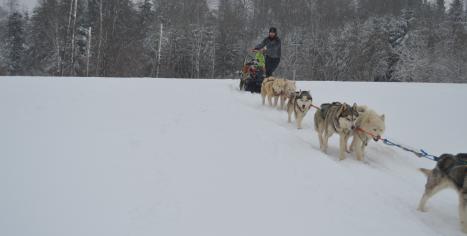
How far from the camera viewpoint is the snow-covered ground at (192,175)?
10.7 feet

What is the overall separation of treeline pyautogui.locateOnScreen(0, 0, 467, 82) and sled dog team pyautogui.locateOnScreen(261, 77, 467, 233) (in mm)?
17526

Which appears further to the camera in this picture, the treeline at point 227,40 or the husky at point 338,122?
the treeline at point 227,40

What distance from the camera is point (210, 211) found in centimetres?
345

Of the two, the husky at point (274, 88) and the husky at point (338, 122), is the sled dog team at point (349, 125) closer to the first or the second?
the husky at point (338, 122)

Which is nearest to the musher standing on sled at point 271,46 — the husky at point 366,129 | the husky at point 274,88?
the husky at point 274,88

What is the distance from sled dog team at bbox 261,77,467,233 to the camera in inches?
140

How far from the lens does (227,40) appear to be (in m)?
35.9

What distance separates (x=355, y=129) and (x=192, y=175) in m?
2.42

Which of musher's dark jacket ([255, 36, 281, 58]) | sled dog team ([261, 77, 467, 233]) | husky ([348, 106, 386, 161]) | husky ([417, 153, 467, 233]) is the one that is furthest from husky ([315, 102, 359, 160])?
musher's dark jacket ([255, 36, 281, 58])

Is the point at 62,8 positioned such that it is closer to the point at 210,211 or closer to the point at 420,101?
the point at 420,101

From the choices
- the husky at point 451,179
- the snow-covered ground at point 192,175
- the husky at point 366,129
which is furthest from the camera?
the husky at point 366,129

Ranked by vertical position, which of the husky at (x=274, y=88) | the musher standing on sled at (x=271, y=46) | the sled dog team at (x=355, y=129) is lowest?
the sled dog team at (x=355, y=129)

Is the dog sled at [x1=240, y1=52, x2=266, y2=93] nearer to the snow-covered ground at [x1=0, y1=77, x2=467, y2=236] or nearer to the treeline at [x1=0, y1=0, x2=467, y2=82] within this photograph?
the snow-covered ground at [x1=0, y1=77, x2=467, y2=236]

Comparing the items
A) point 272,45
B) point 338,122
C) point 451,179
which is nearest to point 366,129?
point 338,122
